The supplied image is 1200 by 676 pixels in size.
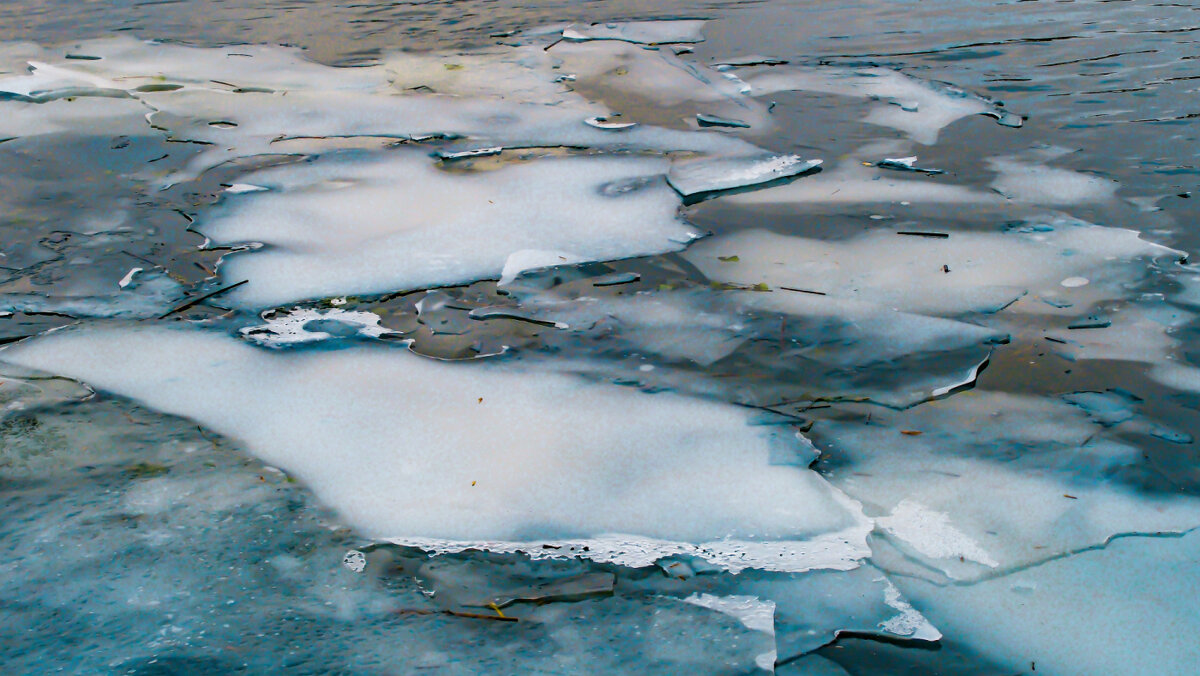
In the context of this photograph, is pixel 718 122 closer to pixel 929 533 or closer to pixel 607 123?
pixel 607 123


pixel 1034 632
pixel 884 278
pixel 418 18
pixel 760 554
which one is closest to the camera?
pixel 1034 632

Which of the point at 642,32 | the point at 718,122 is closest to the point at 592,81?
the point at 718,122

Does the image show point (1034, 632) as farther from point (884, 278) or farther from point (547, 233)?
point (547, 233)

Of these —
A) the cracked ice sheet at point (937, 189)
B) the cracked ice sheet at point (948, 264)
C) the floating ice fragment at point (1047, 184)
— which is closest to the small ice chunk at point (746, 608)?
the cracked ice sheet at point (948, 264)

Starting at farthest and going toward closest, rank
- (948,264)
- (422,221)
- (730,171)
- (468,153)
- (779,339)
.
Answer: (468,153)
(730,171)
(422,221)
(948,264)
(779,339)

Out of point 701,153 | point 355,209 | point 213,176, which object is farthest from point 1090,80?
point 213,176

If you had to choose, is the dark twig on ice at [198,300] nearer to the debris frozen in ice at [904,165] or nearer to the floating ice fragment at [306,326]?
the floating ice fragment at [306,326]
